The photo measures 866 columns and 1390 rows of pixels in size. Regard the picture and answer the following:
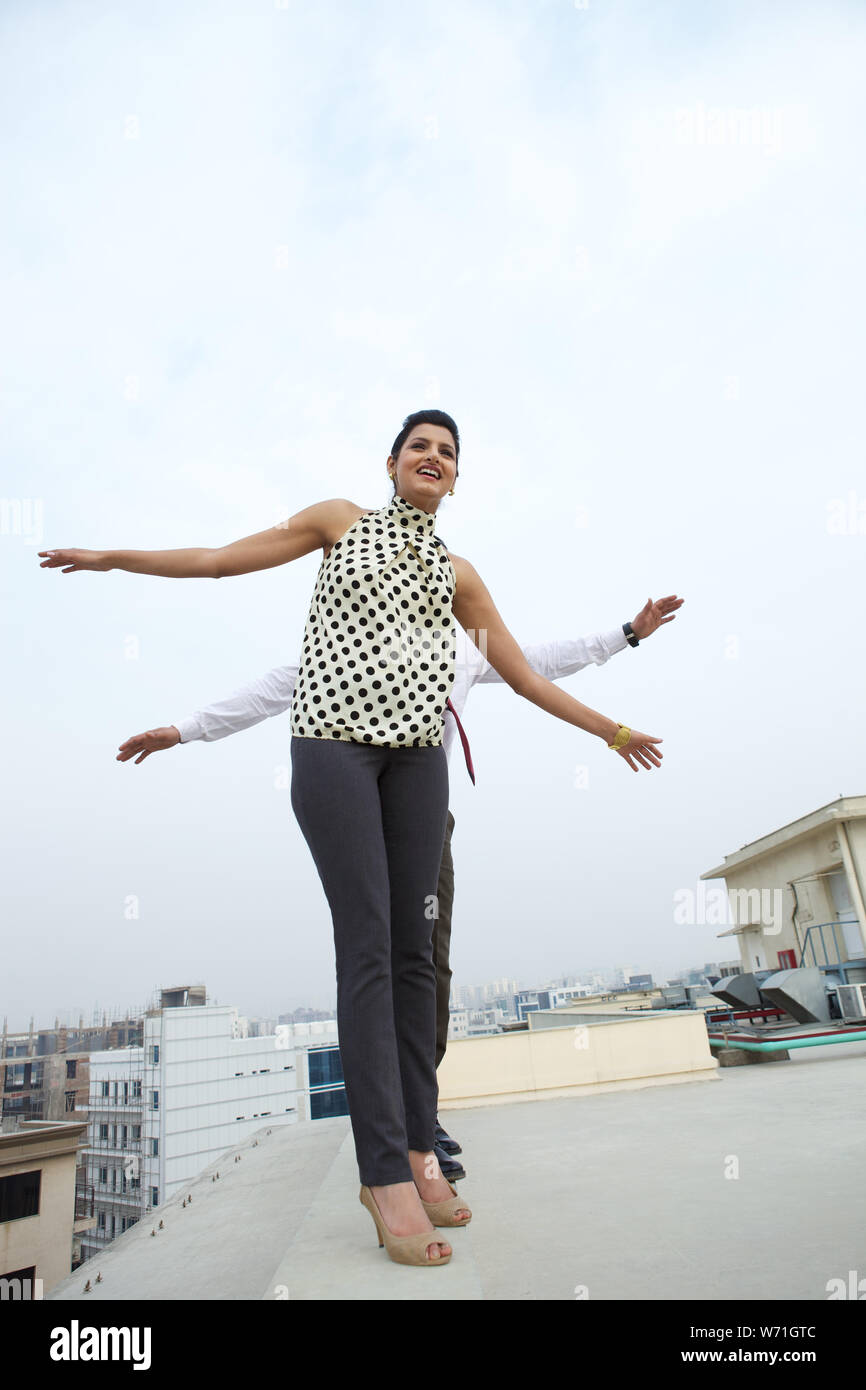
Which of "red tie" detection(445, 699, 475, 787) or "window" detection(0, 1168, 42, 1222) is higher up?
"red tie" detection(445, 699, 475, 787)

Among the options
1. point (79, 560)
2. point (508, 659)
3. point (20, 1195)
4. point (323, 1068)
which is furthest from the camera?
point (323, 1068)

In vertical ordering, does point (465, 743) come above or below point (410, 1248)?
above

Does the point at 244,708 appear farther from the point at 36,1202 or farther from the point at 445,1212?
the point at 36,1202

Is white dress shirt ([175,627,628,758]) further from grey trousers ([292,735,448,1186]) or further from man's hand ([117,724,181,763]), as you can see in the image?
grey trousers ([292,735,448,1186])

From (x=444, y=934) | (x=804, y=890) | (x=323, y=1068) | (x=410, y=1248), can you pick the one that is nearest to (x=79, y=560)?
(x=444, y=934)

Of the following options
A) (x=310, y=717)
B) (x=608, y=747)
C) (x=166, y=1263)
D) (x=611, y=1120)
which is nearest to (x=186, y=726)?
(x=310, y=717)

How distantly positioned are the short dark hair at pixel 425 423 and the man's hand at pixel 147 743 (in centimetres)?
106

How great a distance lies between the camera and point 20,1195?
18.0 meters

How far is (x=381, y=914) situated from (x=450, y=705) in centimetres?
104

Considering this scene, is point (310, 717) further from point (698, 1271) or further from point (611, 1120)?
point (611, 1120)

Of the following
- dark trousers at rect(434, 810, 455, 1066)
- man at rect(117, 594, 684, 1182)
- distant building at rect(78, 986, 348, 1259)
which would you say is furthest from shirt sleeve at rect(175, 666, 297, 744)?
distant building at rect(78, 986, 348, 1259)

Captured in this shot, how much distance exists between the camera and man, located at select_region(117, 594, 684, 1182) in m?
2.27

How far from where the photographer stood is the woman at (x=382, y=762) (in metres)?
1.41
